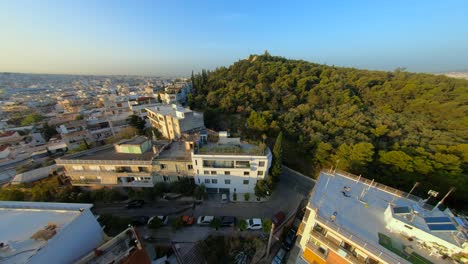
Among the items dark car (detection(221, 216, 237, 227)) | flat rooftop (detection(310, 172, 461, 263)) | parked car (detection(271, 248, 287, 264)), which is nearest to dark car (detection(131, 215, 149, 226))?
dark car (detection(221, 216, 237, 227))

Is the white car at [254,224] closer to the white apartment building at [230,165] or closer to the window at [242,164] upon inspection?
the white apartment building at [230,165]

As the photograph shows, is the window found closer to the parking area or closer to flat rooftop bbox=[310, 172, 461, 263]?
the parking area

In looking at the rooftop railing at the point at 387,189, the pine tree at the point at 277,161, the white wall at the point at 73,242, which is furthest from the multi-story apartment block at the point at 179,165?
the rooftop railing at the point at 387,189

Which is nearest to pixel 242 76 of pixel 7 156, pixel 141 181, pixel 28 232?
pixel 141 181

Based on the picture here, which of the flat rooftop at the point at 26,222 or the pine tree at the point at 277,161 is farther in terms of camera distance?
the pine tree at the point at 277,161

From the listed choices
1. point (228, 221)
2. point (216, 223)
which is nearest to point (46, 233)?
point (216, 223)

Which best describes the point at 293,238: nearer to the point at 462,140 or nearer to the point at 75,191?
the point at 75,191

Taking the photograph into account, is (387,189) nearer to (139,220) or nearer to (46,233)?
(46,233)
